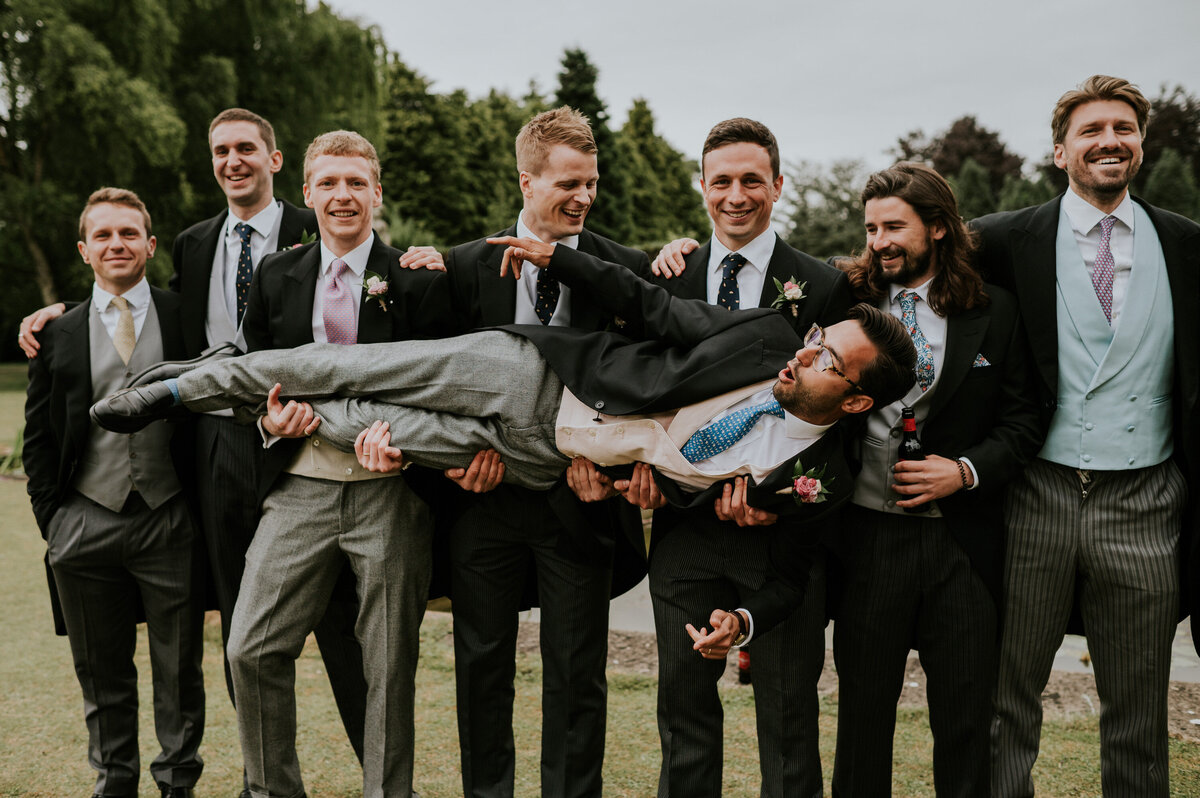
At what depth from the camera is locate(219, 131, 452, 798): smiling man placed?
11.5 feet

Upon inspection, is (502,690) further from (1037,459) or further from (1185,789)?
(1185,789)

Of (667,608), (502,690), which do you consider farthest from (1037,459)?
(502,690)

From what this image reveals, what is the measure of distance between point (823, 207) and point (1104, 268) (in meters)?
37.9

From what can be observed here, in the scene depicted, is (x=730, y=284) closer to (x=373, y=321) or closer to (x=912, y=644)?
(x=373, y=321)

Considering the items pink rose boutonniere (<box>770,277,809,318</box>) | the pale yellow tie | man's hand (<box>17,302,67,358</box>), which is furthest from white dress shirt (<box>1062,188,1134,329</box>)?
man's hand (<box>17,302,67,358</box>)

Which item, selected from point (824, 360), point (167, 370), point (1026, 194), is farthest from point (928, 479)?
point (1026, 194)

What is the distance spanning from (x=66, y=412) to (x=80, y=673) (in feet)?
3.74

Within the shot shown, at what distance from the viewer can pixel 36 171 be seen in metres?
23.7

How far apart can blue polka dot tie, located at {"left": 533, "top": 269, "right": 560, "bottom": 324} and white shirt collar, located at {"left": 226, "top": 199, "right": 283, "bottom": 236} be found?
1506 mm

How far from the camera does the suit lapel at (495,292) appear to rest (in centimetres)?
364

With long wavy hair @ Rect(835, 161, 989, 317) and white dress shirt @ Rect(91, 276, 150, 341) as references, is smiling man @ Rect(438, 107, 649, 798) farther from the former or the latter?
white dress shirt @ Rect(91, 276, 150, 341)

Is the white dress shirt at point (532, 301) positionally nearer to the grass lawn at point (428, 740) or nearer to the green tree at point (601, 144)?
the grass lawn at point (428, 740)

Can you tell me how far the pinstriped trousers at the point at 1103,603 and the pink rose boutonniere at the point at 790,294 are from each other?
1.09 m

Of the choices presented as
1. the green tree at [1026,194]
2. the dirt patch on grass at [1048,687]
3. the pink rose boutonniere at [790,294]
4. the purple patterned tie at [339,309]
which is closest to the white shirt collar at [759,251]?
the pink rose boutonniere at [790,294]
